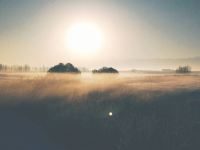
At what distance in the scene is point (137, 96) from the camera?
18.7 m

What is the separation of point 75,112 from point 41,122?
1696mm

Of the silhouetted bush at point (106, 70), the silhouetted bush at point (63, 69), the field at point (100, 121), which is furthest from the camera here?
the silhouetted bush at point (106, 70)

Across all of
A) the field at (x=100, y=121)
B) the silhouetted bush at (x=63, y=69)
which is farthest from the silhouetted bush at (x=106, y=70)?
the field at (x=100, y=121)

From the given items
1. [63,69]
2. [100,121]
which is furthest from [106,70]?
[100,121]

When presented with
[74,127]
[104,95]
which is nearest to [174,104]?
[104,95]

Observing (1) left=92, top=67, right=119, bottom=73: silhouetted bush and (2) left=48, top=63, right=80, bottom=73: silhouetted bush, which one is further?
(1) left=92, top=67, right=119, bottom=73: silhouetted bush

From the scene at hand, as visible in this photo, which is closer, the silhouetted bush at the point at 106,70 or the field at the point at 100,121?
the field at the point at 100,121

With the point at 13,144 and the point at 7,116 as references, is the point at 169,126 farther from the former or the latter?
the point at 7,116

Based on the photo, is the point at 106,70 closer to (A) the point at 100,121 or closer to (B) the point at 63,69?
(B) the point at 63,69

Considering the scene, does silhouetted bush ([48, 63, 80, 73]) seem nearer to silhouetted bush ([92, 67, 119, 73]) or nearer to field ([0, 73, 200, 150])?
silhouetted bush ([92, 67, 119, 73])

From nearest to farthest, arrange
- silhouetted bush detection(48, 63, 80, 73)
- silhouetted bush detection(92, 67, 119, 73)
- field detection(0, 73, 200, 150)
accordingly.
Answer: field detection(0, 73, 200, 150)
silhouetted bush detection(48, 63, 80, 73)
silhouetted bush detection(92, 67, 119, 73)

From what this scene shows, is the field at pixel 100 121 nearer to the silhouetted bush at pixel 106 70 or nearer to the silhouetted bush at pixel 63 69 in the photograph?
the silhouetted bush at pixel 63 69

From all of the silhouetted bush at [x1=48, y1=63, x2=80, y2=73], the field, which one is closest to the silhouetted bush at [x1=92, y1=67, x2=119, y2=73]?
the silhouetted bush at [x1=48, y1=63, x2=80, y2=73]

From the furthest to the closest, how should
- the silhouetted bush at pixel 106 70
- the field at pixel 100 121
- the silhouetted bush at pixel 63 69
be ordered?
the silhouetted bush at pixel 106 70 < the silhouetted bush at pixel 63 69 < the field at pixel 100 121
